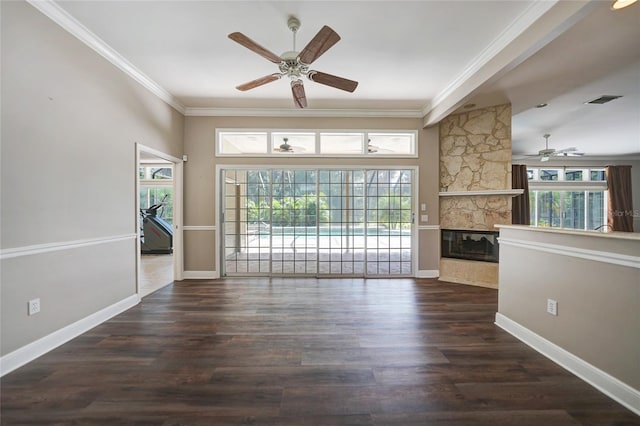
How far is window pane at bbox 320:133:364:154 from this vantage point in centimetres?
490

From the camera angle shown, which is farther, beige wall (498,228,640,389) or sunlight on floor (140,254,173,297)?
sunlight on floor (140,254,173,297)

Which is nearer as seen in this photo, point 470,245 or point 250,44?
point 250,44

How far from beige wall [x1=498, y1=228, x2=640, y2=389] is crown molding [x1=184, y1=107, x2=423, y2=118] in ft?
9.72

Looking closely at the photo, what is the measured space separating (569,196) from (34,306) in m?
12.1

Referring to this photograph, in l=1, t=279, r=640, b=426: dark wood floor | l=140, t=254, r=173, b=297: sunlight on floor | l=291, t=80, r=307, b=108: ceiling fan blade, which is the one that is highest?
l=291, t=80, r=307, b=108: ceiling fan blade

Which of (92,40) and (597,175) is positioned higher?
(92,40)

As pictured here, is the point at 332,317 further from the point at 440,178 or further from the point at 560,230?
the point at 440,178

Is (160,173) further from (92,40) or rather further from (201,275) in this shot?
(92,40)

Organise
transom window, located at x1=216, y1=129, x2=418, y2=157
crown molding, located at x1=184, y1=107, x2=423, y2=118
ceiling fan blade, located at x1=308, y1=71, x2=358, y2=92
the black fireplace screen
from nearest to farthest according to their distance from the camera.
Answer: ceiling fan blade, located at x1=308, y1=71, x2=358, y2=92 → the black fireplace screen → crown molding, located at x1=184, y1=107, x2=423, y2=118 → transom window, located at x1=216, y1=129, x2=418, y2=157

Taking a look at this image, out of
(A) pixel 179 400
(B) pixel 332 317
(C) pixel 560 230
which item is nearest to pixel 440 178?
(C) pixel 560 230

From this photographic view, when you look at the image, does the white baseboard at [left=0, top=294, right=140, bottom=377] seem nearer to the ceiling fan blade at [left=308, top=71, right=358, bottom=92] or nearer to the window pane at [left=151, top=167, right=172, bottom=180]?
the ceiling fan blade at [left=308, top=71, right=358, bottom=92]

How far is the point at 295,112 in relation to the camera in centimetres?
475

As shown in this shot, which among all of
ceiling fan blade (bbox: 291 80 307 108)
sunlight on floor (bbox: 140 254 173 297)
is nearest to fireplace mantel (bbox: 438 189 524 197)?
ceiling fan blade (bbox: 291 80 307 108)

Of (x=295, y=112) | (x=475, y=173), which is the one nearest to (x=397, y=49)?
(x=295, y=112)
